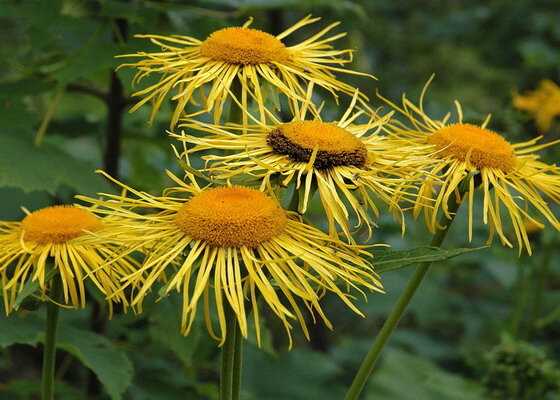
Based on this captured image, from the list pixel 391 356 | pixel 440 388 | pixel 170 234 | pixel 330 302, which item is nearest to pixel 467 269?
pixel 330 302

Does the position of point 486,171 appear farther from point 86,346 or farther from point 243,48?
point 86,346

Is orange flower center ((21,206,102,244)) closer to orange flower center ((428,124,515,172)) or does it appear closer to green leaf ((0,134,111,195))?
green leaf ((0,134,111,195))

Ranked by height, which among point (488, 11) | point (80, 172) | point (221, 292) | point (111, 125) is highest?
point (488, 11)

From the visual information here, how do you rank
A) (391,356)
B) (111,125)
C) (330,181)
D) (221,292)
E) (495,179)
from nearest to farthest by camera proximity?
(221,292) < (330,181) < (495,179) < (111,125) < (391,356)

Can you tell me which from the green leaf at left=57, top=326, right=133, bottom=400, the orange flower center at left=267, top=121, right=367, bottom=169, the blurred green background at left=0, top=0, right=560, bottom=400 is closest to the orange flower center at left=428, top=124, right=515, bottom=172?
the orange flower center at left=267, top=121, right=367, bottom=169

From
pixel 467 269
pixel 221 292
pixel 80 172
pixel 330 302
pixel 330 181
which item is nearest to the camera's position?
pixel 221 292

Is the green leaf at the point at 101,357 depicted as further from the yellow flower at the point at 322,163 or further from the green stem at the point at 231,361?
the yellow flower at the point at 322,163

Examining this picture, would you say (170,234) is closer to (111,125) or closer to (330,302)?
(111,125)

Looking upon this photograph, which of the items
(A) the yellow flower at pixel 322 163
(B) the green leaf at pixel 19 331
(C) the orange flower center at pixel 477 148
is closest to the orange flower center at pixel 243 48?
(A) the yellow flower at pixel 322 163

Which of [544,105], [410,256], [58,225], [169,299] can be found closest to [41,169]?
[169,299]
